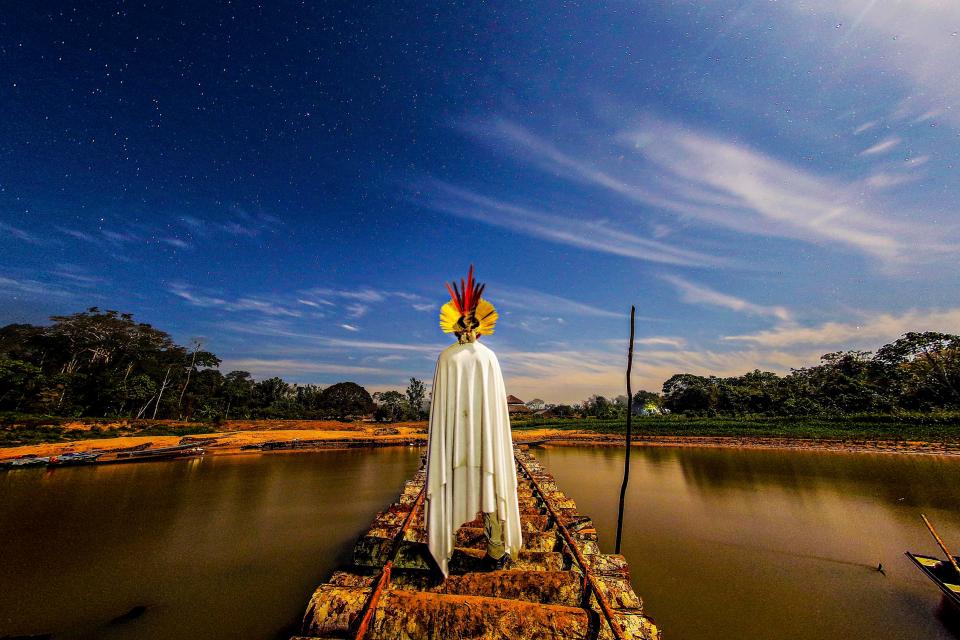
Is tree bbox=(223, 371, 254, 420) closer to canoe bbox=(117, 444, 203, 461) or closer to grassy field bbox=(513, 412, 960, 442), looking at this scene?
canoe bbox=(117, 444, 203, 461)

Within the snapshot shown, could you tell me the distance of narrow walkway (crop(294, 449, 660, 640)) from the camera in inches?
86.8

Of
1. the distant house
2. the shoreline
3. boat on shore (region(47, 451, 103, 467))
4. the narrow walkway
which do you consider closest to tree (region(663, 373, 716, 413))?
the shoreline

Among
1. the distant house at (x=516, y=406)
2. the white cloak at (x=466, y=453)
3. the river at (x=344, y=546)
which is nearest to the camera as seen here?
the white cloak at (x=466, y=453)

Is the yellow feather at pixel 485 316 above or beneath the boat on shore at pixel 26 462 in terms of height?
above

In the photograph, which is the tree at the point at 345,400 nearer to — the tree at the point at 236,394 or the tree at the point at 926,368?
the tree at the point at 236,394

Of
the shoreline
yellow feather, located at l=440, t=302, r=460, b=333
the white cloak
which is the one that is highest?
yellow feather, located at l=440, t=302, r=460, b=333

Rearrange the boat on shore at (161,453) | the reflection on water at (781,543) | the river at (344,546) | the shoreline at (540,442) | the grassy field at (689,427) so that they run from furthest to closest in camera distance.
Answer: the grassy field at (689,427), the shoreline at (540,442), the boat on shore at (161,453), the reflection on water at (781,543), the river at (344,546)

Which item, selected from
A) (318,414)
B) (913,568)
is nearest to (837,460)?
(913,568)

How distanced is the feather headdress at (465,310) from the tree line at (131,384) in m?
35.1

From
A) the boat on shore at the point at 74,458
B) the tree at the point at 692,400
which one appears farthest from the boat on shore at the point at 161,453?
the tree at the point at 692,400

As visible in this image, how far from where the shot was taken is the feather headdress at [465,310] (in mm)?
2705

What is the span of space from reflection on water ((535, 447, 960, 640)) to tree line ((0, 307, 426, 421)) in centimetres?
3536

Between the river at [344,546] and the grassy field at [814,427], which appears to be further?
the grassy field at [814,427]

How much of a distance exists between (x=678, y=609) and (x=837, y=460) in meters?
21.1
